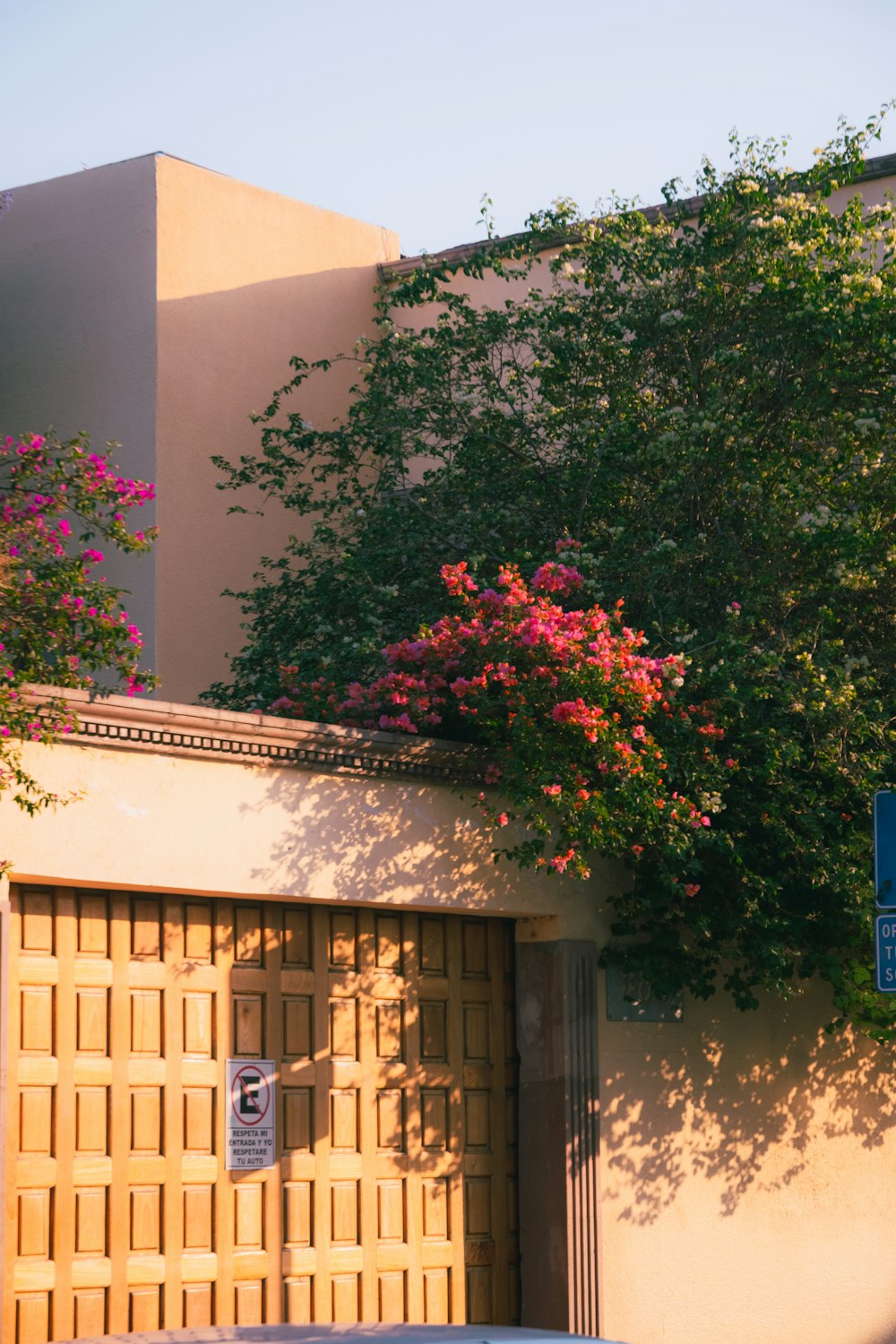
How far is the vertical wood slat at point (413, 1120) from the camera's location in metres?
9.82

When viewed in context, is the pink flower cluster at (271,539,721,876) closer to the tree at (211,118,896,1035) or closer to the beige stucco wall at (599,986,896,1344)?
the tree at (211,118,896,1035)

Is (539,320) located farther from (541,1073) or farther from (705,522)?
(541,1073)

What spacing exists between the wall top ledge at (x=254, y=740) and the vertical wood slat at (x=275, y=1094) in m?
0.85

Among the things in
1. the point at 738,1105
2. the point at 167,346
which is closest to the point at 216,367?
the point at 167,346

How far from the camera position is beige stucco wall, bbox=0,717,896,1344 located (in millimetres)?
8648

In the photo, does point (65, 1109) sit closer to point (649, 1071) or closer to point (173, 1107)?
point (173, 1107)

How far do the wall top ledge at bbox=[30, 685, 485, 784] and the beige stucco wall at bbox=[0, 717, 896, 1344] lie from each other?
3.0 inches

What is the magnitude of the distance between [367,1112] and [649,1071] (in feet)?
6.75

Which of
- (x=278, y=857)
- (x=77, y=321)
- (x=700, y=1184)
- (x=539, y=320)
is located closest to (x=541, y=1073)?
(x=700, y=1184)

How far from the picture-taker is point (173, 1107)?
8.77m

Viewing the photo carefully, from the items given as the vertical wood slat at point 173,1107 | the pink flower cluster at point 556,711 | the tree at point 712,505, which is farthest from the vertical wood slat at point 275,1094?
the tree at point 712,505

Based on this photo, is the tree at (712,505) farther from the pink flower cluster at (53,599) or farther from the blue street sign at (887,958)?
the pink flower cluster at (53,599)

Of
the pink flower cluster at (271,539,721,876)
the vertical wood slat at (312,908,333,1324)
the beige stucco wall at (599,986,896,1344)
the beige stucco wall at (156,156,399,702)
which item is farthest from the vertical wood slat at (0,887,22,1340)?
the beige stucco wall at (156,156,399,702)

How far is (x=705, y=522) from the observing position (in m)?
11.8
